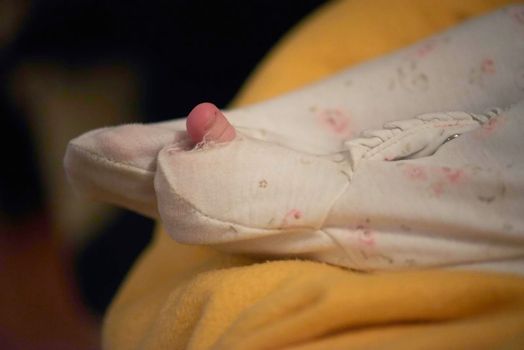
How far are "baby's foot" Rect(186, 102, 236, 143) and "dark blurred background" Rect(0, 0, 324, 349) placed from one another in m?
0.60

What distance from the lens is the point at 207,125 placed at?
0.44 meters

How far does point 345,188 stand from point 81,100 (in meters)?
1.01

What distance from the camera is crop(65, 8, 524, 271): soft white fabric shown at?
0.43m

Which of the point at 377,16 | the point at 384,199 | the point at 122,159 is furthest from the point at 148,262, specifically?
the point at 377,16

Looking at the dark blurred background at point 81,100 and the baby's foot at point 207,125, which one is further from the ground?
the baby's foot at point 207,125

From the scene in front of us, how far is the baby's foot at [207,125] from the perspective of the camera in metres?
0.44

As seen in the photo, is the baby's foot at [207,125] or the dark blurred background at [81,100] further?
the dark blurred background at [81,100]

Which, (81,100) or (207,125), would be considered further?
(81,100)

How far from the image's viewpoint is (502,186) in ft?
1.40

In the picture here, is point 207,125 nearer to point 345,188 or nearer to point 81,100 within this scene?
point 345,188

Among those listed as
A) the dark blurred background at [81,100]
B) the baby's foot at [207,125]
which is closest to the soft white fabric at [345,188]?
the baby's foot at [207,125]

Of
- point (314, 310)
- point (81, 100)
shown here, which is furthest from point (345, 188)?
point (81, 100)

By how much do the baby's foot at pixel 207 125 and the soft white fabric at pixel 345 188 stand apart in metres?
0.01

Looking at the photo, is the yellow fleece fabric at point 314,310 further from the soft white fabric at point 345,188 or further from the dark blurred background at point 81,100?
the dark blurred background at point 81,100
